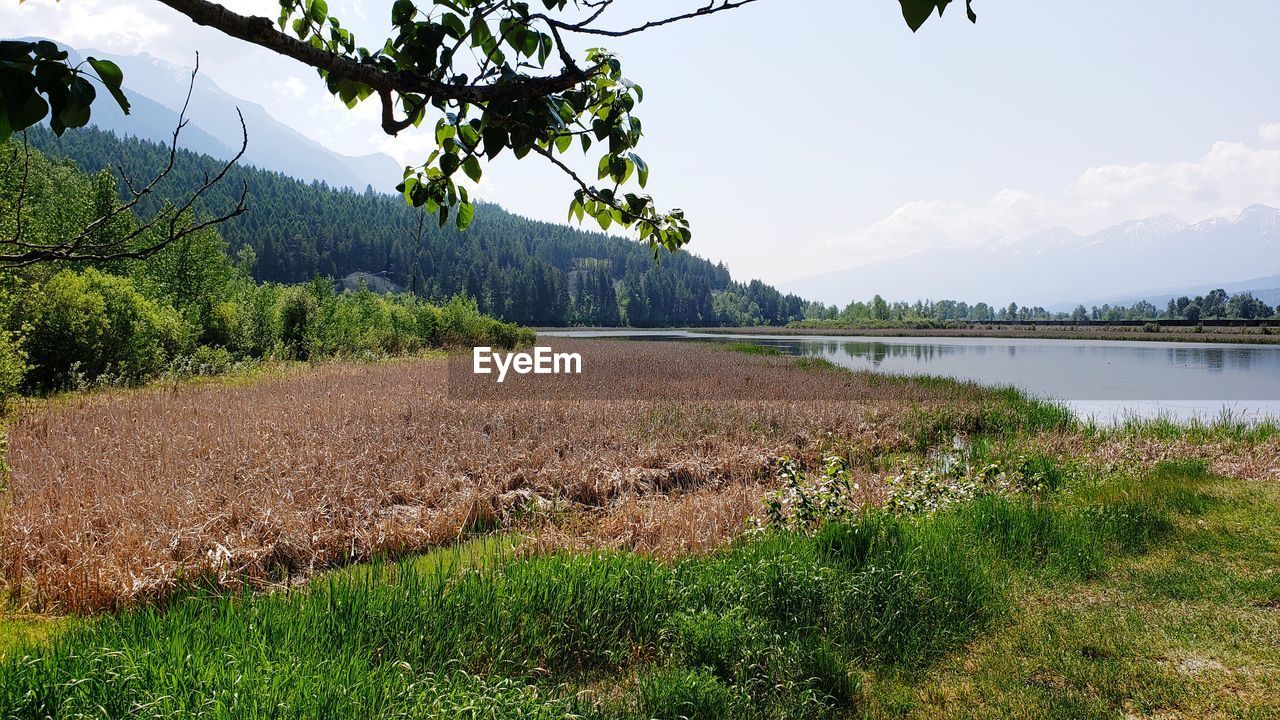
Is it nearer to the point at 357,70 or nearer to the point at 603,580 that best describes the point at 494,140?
the point at 357,70

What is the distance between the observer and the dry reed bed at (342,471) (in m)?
5.95

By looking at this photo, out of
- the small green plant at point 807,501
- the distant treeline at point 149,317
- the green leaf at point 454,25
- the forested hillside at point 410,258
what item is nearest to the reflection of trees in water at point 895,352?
the distant treeline at point 149,317

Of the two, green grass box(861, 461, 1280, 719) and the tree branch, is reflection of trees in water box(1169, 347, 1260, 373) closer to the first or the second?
green grass box(861, 461, 1280, 719)

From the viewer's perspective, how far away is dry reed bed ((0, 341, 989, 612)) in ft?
19.5

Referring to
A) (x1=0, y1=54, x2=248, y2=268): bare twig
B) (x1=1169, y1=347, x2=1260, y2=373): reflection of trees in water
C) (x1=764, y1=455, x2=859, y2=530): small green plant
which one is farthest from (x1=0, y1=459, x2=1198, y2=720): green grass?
(x1=1169, y1=347, x2=1260, y2=373): reflection of trees in water

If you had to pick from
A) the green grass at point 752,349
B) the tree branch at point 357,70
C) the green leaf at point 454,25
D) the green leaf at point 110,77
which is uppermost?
the green leaf at point 454,25

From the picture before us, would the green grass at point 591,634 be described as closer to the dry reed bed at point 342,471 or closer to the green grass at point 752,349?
the dry reed bed at point 342,471

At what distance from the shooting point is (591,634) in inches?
174

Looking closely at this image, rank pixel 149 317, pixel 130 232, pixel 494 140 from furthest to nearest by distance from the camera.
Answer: pixel 149 317 → pixel 494 140 → pixel 130 232

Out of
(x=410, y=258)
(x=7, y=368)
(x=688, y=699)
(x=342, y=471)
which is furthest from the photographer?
(x=410, y=258)

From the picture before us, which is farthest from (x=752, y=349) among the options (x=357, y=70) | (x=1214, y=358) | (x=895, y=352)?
(x=357, y=70)

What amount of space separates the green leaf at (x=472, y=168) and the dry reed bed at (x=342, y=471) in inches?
173

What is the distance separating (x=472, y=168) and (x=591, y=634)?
3.54 meters

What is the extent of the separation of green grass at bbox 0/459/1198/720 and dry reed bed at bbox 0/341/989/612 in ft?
3.90
